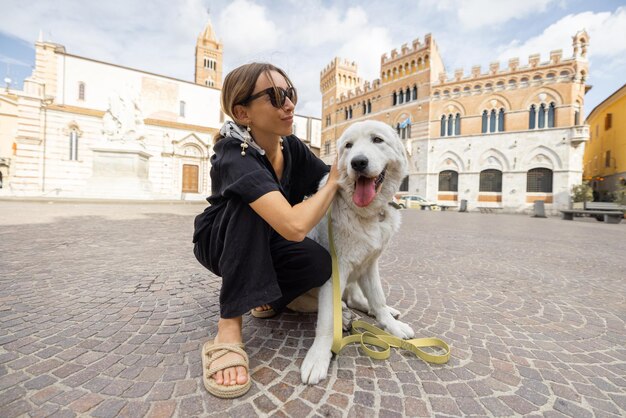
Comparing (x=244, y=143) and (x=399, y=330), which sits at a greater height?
(x=244, y=143)

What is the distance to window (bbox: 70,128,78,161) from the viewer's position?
2683 centimetres

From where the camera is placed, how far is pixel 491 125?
25.7 m

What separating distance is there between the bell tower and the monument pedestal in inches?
1814

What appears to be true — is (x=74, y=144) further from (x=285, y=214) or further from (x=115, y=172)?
(x=285, y=214)

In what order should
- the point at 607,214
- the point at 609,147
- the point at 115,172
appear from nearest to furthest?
the point at 115,172 → the point at 607,214 → the point at 609,147

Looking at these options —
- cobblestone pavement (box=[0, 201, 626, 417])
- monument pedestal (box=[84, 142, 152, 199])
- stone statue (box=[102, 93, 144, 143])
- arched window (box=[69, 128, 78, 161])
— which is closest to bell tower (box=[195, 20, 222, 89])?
A: arched window (box=[69, 128, 78, 161])

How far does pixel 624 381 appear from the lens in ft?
5.62

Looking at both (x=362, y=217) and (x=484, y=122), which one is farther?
(x=484, y=122)

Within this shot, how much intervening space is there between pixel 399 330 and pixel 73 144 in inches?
1389

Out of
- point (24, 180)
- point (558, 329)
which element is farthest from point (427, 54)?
point (24, 180)

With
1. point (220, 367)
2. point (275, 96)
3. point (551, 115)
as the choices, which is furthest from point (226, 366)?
point (551, 115)

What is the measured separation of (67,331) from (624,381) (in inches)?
149

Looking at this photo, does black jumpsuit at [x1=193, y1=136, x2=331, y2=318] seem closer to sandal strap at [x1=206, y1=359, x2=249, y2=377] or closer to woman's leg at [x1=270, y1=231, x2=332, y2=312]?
woman's leg at [x1=270, y1=231, x2=332, y2=312]

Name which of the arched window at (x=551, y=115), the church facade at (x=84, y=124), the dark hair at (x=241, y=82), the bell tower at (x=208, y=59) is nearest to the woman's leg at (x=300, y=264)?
the dark hair at (x=241, y=82)
